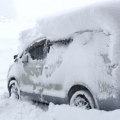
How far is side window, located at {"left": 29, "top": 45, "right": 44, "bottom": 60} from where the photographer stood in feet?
17.0

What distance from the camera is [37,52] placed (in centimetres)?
536

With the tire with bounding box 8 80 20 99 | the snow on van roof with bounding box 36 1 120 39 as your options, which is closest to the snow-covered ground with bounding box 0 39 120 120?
the tire with bounding box 8 80 20 99

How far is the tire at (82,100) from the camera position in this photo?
3760 mm

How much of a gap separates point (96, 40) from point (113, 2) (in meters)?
0.77

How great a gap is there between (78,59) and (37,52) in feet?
5.55

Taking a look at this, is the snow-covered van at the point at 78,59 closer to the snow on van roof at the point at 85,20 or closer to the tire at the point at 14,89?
the snow on van roof at the point at 85,20

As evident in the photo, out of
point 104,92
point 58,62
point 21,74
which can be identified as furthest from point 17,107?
point 104,92

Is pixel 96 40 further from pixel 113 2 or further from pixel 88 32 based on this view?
pixel 113 2

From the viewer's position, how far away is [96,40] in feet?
12.2

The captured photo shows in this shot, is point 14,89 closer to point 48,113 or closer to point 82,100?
point 48,113

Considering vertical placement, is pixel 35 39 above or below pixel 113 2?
below

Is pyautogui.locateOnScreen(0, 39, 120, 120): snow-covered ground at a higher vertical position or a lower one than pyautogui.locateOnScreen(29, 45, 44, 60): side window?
lower

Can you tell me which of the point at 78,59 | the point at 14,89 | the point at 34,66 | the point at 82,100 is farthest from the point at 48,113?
the point at 14,89

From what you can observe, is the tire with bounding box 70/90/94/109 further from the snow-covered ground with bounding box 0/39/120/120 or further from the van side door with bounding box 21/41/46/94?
the van side door with bounding box 21/41/46/94
